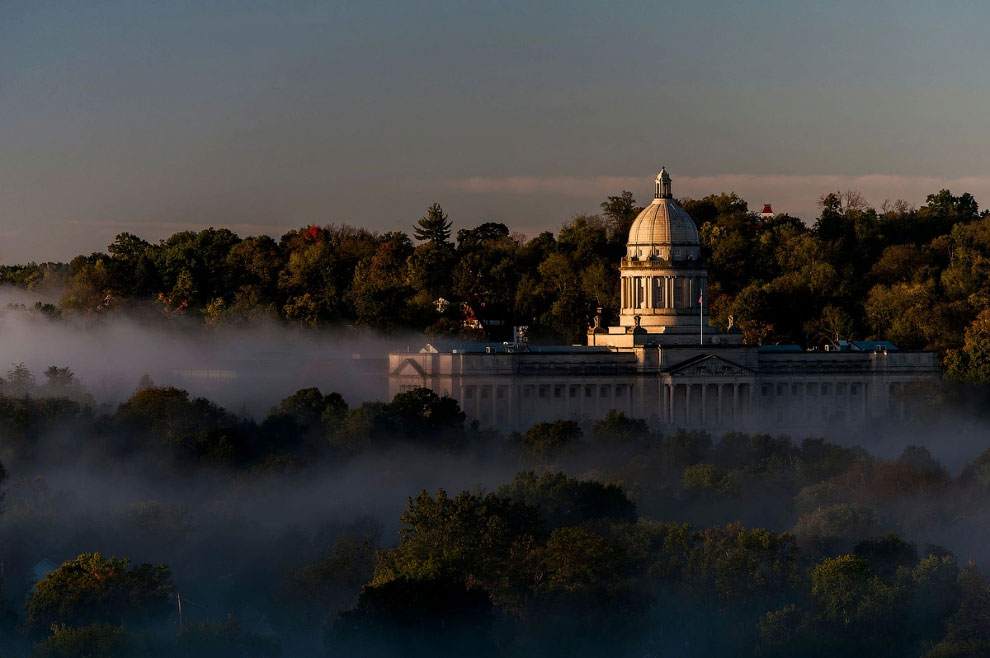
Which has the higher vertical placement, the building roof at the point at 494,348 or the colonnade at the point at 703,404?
the building roof at the point at 494,348

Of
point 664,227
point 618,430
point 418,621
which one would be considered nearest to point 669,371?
point 664,227

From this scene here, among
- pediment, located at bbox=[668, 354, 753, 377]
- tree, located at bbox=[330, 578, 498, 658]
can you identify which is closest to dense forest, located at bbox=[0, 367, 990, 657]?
tree, located at bbox=[330, 578, 498, 658]

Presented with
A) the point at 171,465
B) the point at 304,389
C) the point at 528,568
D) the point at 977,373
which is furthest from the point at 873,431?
the point at 528,568

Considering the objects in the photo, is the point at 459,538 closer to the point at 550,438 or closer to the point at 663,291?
the point at 550,438

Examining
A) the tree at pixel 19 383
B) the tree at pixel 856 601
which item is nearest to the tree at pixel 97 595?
the tree at pixel 856 601

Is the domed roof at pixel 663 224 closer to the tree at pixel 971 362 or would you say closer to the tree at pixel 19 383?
the tree at pixel 971 362

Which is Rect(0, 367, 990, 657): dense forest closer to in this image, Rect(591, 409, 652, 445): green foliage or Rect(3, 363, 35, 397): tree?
Rect(591, 409, 652, 445): green foliage
